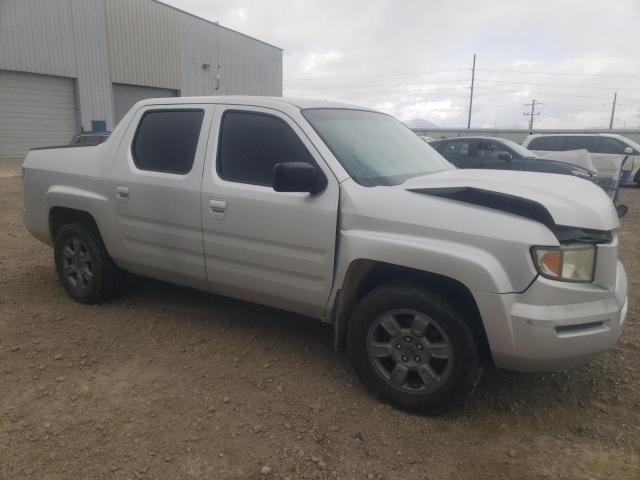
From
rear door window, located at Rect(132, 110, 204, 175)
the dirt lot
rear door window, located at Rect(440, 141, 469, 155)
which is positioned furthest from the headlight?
rear door window, located at Rect(440, 141, 469, 155)

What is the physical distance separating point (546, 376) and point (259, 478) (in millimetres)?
2087

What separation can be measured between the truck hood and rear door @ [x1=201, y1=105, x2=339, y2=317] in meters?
0.63

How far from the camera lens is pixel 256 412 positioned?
2947 mm

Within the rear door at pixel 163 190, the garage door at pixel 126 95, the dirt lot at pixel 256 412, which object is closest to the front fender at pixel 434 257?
the dirt lot at pixel 256 412

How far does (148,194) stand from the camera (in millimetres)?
3822

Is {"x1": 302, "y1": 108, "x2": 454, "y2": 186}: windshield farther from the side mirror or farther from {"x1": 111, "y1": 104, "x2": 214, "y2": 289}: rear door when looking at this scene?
{"x1": 111, "y1": 104, "x2": 214, "y2": 289}: rear door

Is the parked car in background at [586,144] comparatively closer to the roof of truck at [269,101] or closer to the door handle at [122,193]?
the roof of truck at [269,101]

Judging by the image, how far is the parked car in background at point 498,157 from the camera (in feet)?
28.8

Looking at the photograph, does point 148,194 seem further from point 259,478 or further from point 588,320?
point 588,320

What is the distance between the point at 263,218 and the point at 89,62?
70.4 feet

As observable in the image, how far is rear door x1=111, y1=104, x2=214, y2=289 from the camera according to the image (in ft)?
12.0

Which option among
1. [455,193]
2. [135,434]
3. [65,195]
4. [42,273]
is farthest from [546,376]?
[42,273]

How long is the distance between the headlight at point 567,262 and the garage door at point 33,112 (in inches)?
821

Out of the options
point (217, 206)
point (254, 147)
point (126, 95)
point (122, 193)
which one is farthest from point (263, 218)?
point (126, 95)
